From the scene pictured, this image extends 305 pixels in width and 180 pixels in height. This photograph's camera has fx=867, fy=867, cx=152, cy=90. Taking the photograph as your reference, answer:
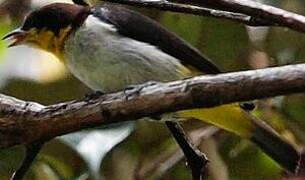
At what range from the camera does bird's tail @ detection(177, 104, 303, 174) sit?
5.33ft

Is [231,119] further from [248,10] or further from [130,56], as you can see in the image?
[248,10]

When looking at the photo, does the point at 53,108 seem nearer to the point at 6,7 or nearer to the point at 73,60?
the point at 73,60

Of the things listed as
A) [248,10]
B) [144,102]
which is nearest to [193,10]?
[248,10]

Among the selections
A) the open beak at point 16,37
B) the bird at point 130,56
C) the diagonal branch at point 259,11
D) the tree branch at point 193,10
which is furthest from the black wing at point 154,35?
the diagonal branch at point 259,11

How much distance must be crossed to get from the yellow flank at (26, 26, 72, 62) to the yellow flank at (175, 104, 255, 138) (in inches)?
12.2

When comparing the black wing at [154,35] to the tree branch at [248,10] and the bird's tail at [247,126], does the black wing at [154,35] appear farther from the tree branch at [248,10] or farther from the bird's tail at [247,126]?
the tree branch at [248,10]

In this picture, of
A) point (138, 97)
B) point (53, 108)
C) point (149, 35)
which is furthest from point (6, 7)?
point (138, 97)

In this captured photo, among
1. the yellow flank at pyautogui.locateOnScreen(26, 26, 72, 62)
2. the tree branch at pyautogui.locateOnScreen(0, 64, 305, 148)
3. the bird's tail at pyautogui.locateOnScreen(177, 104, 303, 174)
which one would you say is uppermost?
the tree branch at pyautogui.locateOnScreen(0, 64, 305, 148)

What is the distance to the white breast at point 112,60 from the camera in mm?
1604

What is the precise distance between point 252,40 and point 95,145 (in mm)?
746

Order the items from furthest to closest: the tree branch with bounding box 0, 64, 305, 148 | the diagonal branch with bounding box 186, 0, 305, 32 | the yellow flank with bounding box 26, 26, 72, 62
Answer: the yellow flank with bounding box 26, 26, 72, 62
the diagonal branch with bounding box 186, 0, 305, 32
the tree branch with bounding box 0, 64, 305, 148

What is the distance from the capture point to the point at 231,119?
1.69m

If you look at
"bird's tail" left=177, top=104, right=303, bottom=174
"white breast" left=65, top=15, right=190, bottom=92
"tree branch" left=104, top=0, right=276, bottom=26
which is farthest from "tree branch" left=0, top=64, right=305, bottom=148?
"bird's tail" left=177, top=104, right=303, bottom=174

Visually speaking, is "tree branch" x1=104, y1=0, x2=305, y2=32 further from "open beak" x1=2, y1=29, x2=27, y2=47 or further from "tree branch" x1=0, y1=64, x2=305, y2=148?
"open beak" x1=2, y1=29, x2=27, y2=47
